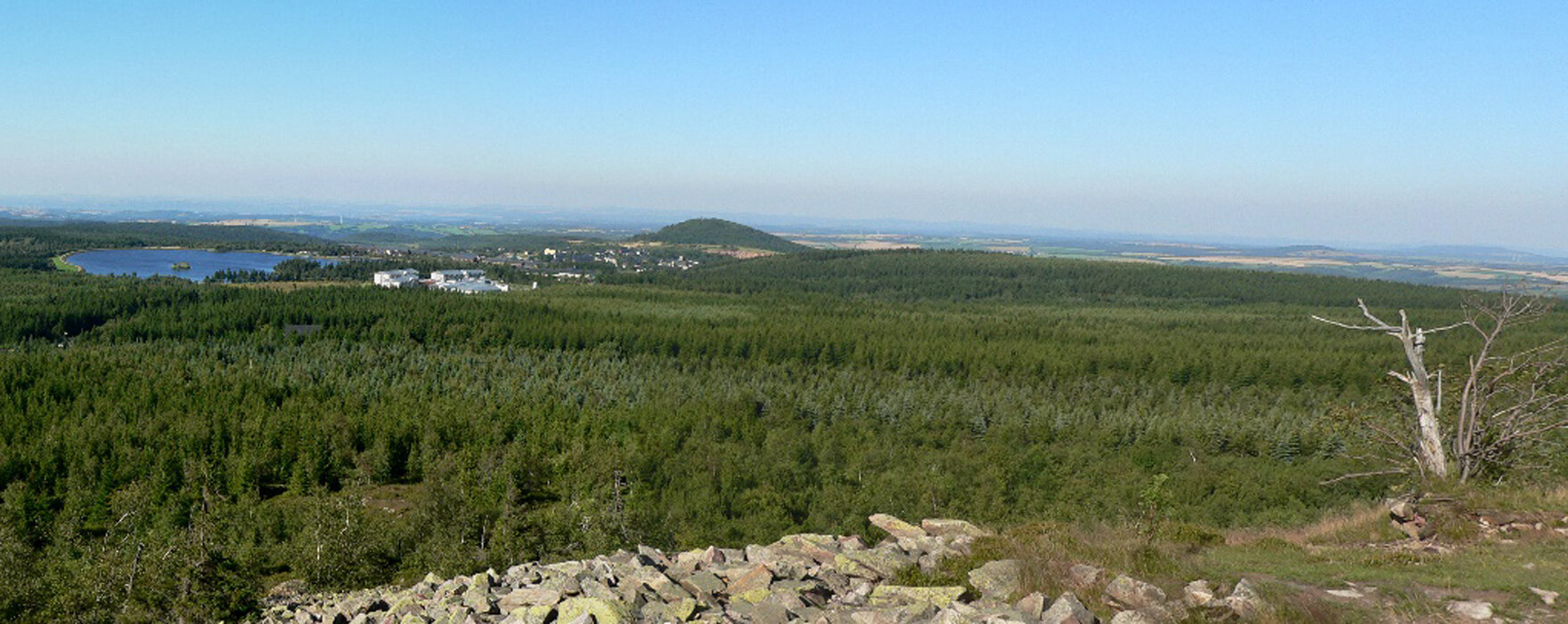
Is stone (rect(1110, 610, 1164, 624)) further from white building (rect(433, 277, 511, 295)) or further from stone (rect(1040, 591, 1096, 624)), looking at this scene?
white building (rect(433, 277, 511, 295))

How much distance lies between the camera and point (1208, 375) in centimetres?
8119

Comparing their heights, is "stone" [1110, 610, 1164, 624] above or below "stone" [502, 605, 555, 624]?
above

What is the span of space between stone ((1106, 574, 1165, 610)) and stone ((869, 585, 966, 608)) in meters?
2.26

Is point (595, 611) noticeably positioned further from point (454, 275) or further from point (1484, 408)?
point (454, 275)

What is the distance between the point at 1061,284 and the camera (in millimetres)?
179625

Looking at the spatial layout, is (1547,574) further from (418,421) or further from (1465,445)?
(418,421)

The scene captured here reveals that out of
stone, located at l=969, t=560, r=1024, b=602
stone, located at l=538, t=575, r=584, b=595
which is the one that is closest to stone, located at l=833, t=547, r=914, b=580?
stone, located at l=969, t=560, r=1024, b=602

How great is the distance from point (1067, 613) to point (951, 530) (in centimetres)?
689

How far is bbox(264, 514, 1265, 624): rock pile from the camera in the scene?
1206 cm

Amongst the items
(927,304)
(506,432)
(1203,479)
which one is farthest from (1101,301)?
(506,432)

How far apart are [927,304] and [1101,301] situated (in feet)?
126

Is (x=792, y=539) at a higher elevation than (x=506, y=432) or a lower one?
higher

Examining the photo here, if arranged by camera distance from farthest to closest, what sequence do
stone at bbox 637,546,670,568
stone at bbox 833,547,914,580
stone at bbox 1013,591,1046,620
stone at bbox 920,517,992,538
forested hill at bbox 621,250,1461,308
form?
forested hill at bbox 621,250,1461,308 < stone at bbox 920,517,992,538 < stone at bbox 637,546,670,568 < stone at bbox 833,547,914,580 < stone at bbox 1013,591,1046,620

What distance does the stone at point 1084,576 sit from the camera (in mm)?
12936
